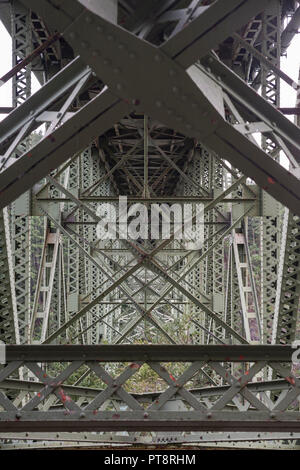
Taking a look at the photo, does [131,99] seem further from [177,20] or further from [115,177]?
[115,177]

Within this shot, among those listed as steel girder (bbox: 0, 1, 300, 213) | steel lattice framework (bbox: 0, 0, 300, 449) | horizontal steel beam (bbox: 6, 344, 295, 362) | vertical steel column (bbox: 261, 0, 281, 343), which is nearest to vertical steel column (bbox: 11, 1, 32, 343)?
steel lattice framework (bbox: 0, 0, 300, 449)

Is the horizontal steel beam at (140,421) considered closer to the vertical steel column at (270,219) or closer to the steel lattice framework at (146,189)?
the steel lattice framework at (146,189)

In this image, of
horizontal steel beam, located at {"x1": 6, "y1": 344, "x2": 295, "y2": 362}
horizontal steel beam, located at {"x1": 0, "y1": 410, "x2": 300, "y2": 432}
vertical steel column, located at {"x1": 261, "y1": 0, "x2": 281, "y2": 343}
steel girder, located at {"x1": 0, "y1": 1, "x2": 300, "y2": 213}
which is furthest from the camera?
vertical steel column, located at {"x1": 261, "y1": 0, "x2": 281, "y2": 343}

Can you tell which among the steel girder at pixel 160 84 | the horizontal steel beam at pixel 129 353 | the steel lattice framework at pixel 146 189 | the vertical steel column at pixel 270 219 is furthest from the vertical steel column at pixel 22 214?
the steel girder at pixel 160 84

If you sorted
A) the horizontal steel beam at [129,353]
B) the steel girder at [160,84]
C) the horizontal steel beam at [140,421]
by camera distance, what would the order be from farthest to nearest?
the horizontal steel beam at [129,353], the horizontal steel beam at [140,421], the steel girder at [160,84]

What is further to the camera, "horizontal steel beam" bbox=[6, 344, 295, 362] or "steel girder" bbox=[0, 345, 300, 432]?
"horizontal steel beam" bbox=[6, 344, 295, 362]

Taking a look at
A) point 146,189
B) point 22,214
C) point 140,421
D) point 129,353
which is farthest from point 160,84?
point 146,189

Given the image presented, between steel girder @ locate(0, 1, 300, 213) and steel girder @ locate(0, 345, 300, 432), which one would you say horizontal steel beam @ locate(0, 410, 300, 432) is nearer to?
steel girder @ locate(0, 345, 300, 432)

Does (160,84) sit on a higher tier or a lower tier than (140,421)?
higher

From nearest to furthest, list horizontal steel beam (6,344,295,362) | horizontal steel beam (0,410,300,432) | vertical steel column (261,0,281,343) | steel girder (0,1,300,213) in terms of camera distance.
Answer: steel girder (0,1,300,213) → horizontal steel beam (0,410,300,432) → horizontal steel beam (6,344,295,362) → vertical steel column (261,0,281,343)

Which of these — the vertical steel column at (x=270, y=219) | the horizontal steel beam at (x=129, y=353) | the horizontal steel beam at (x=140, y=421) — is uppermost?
the vertical steel column at (x=270, y=219)

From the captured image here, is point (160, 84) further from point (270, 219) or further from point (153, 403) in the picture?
point (270, 219)

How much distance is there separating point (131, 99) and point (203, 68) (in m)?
0.63

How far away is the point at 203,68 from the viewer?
413 cm
